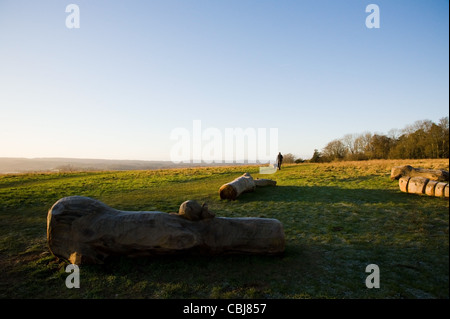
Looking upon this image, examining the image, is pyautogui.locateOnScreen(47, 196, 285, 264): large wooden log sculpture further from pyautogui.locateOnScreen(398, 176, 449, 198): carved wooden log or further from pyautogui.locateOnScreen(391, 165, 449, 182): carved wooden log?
pyautogui.locateOnScreen(391, 165, 449, 182): carved wooden log

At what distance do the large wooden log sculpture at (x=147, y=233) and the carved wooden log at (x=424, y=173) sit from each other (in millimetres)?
12039

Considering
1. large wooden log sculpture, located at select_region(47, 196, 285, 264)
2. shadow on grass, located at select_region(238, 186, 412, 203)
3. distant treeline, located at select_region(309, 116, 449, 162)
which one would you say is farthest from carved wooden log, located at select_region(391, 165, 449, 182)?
distant treeline, located at select_region(309, 116, 449, 162)

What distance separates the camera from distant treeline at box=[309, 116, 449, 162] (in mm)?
36469

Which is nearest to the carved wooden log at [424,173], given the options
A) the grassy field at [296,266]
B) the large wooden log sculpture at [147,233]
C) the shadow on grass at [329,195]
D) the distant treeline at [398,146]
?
the shadow on grass at [329,195]

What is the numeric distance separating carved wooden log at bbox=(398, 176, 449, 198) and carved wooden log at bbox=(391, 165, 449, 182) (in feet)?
7.34

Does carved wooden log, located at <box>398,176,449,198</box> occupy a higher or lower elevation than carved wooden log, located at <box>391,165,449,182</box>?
lower

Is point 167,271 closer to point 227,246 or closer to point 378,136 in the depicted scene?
point 227,246

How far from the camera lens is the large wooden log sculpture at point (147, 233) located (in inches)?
200

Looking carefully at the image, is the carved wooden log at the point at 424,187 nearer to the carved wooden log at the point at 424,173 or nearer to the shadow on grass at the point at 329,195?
the shadow on grass at the point at 329,195

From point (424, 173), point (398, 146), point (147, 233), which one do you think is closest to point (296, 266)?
point (147, 233)

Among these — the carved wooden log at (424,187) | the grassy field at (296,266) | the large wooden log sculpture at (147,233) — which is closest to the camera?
the grassy field at (296,266)

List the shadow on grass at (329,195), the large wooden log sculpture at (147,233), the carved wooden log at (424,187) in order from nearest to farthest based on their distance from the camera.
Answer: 1. the large wooden log sculpture at (147,233)
2. the carved wooden log at (424,187)
3. the shadow on grass at (329,195)

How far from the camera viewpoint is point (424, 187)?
1053cm

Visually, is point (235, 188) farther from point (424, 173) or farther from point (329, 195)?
point (424, 173)
